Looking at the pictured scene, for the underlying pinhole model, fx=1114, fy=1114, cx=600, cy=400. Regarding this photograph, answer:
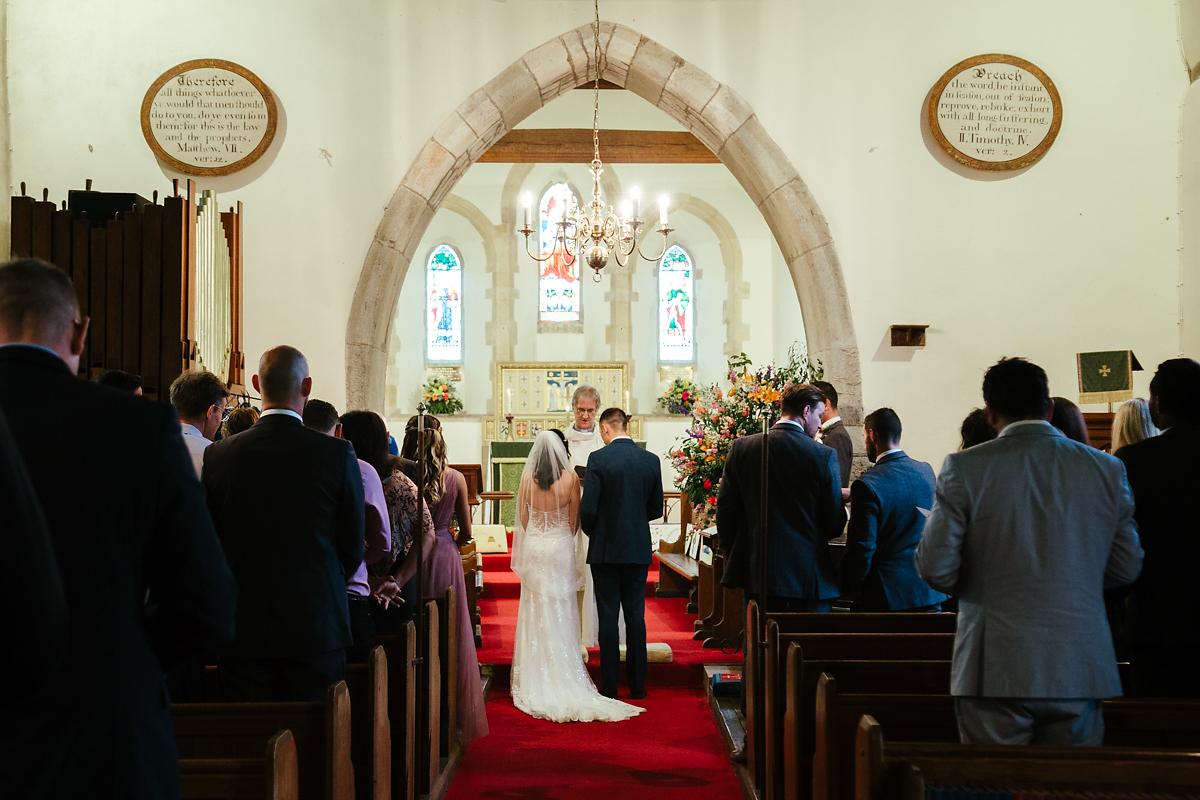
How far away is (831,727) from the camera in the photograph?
7.50ft

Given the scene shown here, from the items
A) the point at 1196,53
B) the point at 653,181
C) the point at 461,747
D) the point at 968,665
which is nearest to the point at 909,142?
the point at 1196,53

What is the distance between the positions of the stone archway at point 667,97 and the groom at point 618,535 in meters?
2.00

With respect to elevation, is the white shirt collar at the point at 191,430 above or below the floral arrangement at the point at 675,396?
below

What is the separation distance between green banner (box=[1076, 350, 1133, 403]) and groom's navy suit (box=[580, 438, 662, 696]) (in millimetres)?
2821

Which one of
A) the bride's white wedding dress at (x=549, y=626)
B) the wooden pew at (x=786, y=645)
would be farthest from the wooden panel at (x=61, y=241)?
the wooden pew at (x=786, y=645)

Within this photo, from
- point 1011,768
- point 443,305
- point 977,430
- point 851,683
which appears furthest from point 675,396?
point 1011,768

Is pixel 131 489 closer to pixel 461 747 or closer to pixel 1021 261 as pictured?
pixel 461 747

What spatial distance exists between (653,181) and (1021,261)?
9.08 m

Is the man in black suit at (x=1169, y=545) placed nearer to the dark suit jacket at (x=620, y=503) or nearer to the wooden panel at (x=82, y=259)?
the dark suit jacket at (x=620, y=503)

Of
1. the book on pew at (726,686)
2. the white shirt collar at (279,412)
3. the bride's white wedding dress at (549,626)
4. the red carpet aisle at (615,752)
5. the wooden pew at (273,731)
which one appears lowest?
the red carpet aisle at (615,752)

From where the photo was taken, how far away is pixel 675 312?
1576 cm

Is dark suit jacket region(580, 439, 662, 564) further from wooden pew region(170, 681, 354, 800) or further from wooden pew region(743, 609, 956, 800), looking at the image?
wooden pew region(170, 681, 354, 800)

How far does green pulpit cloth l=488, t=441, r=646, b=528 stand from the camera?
13029 millimetres

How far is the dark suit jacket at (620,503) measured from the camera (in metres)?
5.28
